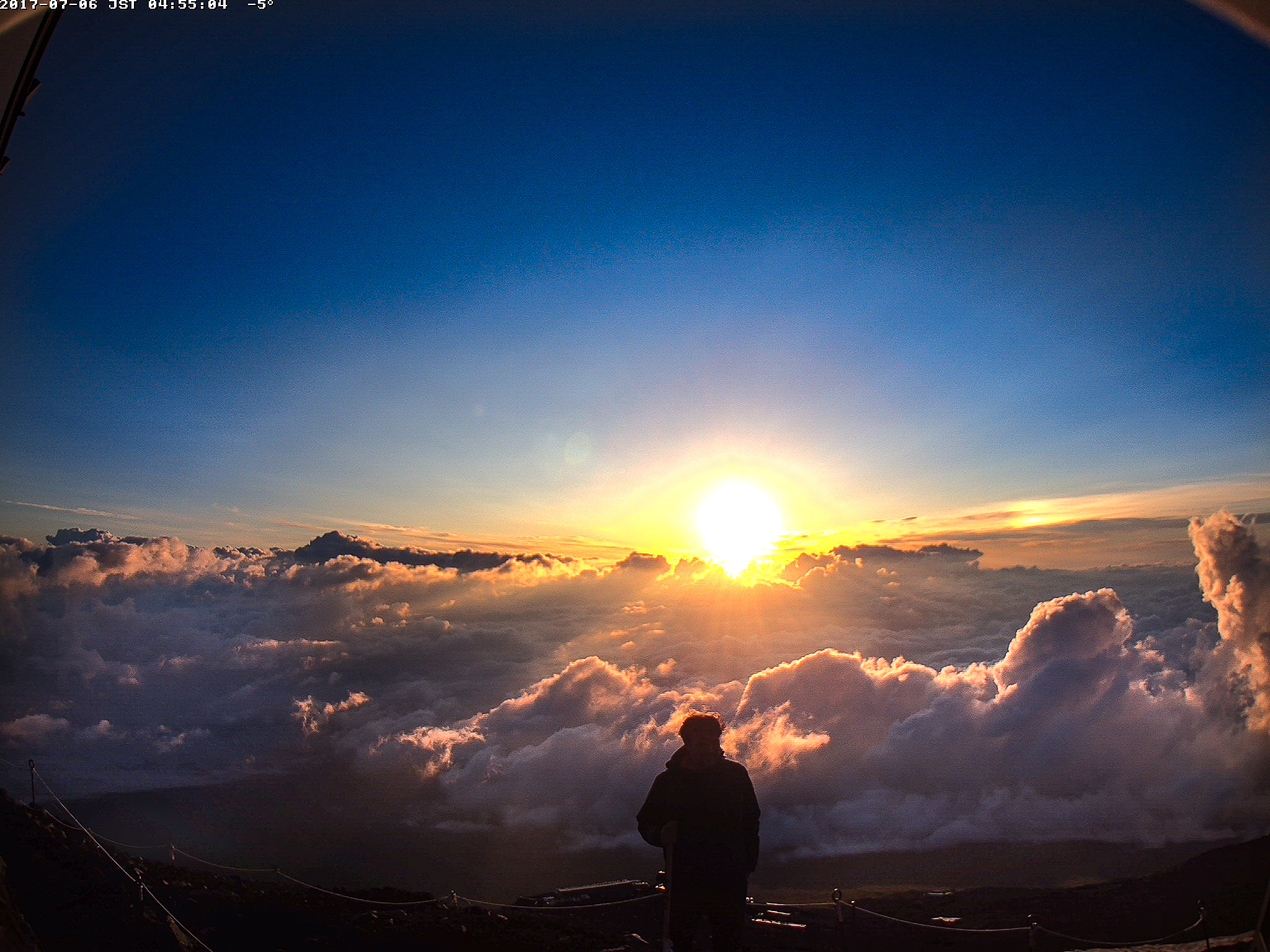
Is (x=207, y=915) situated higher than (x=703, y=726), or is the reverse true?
(x=703, y=726)

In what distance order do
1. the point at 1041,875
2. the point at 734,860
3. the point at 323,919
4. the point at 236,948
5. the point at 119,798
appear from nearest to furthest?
the point at 734,860
the point at 236,948
the point at 323,919
the point at 1041,875
the point at 119,798

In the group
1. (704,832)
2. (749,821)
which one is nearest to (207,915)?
(704,832)

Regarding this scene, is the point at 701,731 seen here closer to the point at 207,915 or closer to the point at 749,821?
the point at 749,821

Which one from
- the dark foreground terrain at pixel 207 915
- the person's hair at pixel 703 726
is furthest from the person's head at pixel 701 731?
the dark foreground terrain at pixel 207 915

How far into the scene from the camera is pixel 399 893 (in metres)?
32.5

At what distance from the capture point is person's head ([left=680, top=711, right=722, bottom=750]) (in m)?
3.70

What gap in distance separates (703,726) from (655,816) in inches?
23.0

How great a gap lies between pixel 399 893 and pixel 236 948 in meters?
27.5

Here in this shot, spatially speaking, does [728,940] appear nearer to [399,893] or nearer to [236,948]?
[236,948]

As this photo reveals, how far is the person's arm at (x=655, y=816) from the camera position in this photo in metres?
3.66

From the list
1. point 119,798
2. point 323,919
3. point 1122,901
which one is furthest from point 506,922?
point 119,798

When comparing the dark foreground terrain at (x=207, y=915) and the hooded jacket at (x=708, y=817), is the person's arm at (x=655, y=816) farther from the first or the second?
the dark foreground terrain at (x=207, y=915)

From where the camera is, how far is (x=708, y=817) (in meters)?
3.61

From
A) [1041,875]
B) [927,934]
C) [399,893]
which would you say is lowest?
[1041,875]
